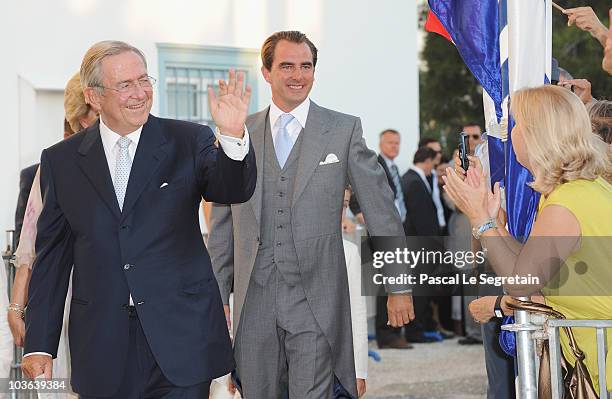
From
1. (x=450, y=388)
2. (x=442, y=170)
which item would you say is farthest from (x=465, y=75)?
(x=450, y=388)

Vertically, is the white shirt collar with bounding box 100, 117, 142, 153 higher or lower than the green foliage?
lower

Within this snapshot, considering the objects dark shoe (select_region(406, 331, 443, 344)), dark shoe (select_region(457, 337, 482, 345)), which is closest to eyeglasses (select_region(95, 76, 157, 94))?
dark shoe (select_region(457, 337, 482, 345))

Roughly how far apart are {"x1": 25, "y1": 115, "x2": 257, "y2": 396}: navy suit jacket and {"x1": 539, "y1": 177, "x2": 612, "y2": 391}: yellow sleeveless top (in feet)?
3.97

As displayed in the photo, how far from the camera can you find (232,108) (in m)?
4.00

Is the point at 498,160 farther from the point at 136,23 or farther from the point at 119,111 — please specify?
the point at 136,23

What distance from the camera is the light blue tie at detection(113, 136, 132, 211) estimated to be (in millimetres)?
4363

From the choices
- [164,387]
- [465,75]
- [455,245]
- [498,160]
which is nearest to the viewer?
[164,387]

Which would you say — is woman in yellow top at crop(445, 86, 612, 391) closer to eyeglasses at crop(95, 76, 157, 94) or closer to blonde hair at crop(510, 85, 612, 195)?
blonde hair at crop(510, 85, 612, 195)

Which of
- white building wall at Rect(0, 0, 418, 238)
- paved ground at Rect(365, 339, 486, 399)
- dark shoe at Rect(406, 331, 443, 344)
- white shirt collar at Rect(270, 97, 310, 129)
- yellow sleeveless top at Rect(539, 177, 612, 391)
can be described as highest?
white building wall at Rect(0, 0, 418, 238)

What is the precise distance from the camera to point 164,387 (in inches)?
169

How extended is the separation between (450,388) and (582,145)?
19.1ft

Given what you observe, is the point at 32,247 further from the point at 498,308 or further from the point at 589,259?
the point at 589,259

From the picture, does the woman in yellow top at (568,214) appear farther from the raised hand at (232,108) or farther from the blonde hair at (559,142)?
the raised hand at (232,108)

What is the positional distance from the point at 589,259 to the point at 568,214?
0.56ft
